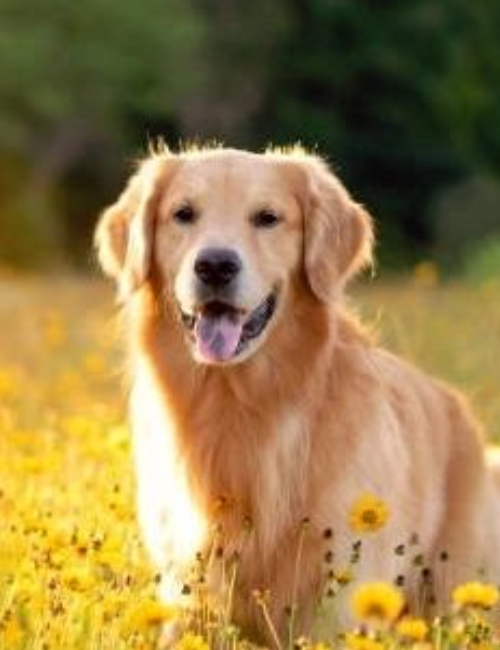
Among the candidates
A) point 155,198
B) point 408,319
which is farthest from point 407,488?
point 408,319

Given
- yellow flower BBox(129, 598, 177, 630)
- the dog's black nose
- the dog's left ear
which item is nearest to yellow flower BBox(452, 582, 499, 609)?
yellow flower BBox(129, 598, 177, 630)

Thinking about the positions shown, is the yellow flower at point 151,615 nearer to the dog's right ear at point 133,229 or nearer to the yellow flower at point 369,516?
the yellow flower at point 369,516

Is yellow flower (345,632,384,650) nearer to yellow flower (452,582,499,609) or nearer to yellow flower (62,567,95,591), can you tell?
yellow flower (452,582,499,609)

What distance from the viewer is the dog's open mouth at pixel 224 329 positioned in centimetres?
545

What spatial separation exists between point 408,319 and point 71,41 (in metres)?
21.0

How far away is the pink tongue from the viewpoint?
5.46m

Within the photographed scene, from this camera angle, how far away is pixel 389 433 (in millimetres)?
5641

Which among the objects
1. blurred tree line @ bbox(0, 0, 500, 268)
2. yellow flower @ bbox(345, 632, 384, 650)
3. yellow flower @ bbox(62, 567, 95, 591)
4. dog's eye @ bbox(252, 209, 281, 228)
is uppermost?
blurred tree line @ bbox(0, 0, 500, 268)

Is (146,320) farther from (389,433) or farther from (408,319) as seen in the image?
(408,319)

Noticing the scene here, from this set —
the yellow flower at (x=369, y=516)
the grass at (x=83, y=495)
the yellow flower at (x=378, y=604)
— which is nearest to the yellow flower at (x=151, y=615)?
the grass at (x=83, y=495)

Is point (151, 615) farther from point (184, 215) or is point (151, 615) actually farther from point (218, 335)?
point (184, 215)

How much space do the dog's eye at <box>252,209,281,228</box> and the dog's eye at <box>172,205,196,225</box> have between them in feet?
0.61

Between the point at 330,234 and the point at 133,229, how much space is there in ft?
1.90

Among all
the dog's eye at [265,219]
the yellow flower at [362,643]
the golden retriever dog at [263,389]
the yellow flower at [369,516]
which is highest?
the dog's eye at [265,219]
